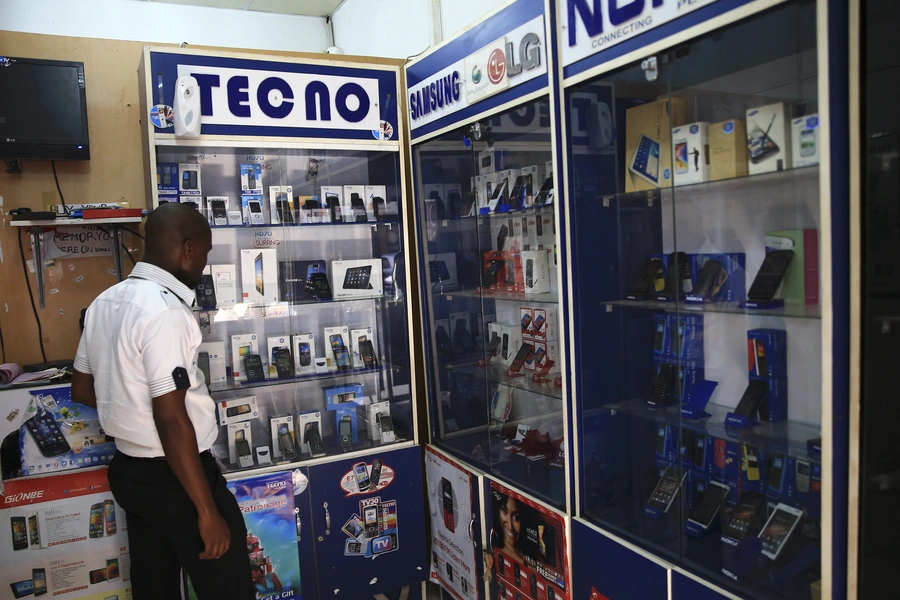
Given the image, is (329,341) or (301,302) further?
(329,341)

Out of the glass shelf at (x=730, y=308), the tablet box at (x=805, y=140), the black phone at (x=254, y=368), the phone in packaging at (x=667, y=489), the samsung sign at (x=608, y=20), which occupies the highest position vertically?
the samsung sign at (x=608, y=20)

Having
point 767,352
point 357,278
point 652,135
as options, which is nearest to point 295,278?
point 357,278

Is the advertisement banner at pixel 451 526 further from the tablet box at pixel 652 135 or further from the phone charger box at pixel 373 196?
the tablet box at pixel 652 135

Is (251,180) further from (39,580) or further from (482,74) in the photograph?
(39,580)

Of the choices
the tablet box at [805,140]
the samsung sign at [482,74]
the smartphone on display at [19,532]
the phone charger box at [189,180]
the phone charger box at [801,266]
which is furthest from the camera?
the phone charger box at [189,180]

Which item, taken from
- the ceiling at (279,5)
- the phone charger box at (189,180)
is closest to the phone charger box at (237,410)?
the phone charger box at (189,180)

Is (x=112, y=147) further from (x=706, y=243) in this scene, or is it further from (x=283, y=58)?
(x=706, y=243)

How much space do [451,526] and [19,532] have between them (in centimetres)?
208

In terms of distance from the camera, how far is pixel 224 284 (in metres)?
3.71

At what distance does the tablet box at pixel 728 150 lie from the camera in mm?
2170

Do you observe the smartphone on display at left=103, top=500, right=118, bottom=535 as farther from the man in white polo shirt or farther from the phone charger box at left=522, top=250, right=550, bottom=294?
the phone charger box at left=522, top=250, right=550, bottom=294

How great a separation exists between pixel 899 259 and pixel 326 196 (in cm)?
293

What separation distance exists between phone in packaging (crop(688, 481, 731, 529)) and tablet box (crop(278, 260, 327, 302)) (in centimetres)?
235

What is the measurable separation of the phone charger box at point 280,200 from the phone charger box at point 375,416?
116 cm
